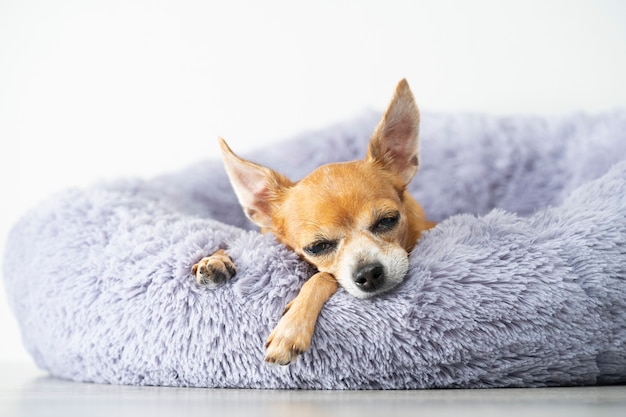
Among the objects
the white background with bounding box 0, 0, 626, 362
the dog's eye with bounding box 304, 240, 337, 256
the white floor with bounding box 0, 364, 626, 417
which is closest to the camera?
the white floor with bounding box 0, 364, 626, 417

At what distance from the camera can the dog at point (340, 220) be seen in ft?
7.28

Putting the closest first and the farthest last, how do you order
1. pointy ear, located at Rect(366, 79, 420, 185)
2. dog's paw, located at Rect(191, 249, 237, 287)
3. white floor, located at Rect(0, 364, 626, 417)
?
white floor, located at Rect(0, 364, 626, 417) → dog's paw, located at Rect(191, 249, 237, 287) → pointy ear, located at Rect(366, 79, 420, 185)

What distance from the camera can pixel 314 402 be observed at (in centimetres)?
182

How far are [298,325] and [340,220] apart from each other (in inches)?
19.7

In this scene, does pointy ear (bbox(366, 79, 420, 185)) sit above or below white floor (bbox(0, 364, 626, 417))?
above

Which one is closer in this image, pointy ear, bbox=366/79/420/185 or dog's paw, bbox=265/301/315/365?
dog's paw, bbox=265/301/315/365

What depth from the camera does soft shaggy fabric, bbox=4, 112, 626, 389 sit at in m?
2.13

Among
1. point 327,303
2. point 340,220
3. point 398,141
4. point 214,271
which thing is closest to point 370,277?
point 327,303

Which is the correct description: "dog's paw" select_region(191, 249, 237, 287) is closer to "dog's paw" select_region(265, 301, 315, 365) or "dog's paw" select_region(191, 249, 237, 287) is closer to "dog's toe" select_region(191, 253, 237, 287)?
"dog's toe" select_region(191, 253, 237, 287)

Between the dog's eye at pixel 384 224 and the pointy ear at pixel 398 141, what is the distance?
1.07 feet

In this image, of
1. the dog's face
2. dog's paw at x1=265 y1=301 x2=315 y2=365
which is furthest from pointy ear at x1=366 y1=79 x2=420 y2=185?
dog's paw at x1=265 y1=301 x2=315 y2=365

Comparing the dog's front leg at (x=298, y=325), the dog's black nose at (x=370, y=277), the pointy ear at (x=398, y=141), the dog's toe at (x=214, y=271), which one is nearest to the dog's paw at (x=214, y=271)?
the dog's toe at (x=214, y=271)

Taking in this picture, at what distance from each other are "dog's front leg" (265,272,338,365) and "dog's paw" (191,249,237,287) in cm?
25

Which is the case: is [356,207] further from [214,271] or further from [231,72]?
[231,72]
